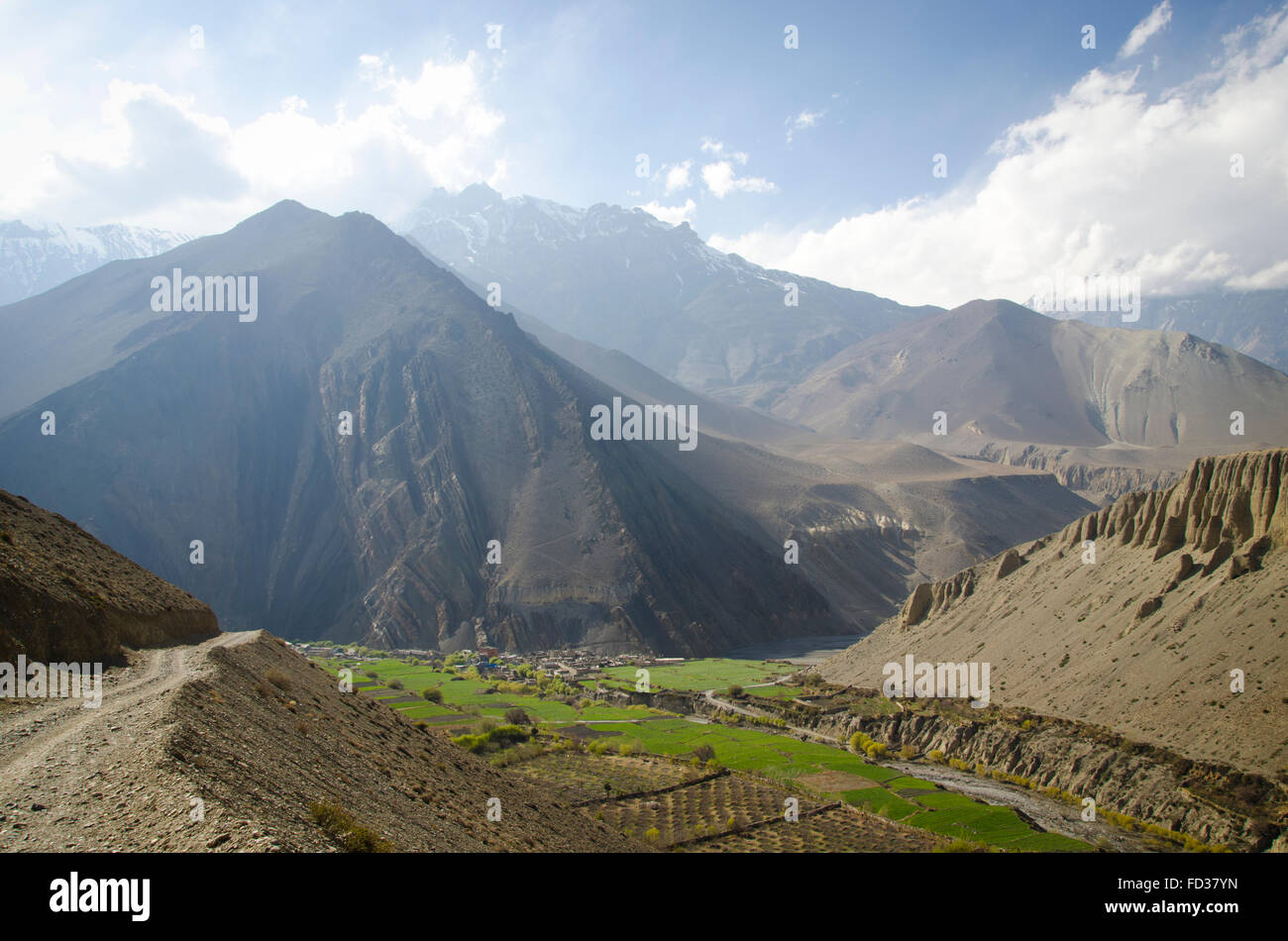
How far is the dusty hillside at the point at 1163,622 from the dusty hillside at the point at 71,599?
38432 mm

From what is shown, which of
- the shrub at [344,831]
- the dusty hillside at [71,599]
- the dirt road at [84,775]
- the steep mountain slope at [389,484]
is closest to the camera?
the dirt road at [84,775]

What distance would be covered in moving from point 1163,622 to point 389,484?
8742 cm

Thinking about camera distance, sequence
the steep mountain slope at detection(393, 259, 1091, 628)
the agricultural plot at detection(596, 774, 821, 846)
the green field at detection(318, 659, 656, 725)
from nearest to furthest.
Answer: the agricultural plot at detection(596, 774, 821, 846), the green field at detection(318, 659, 656, 725), the steep mountain slope at detection(393, 259, 1091, 628)

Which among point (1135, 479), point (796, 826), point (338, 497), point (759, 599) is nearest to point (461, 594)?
point (338, 497)

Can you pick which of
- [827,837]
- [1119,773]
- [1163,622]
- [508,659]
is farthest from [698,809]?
[508,659]

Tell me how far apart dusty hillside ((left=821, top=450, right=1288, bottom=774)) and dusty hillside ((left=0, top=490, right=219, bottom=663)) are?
126 feet

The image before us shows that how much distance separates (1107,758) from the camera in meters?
35.9

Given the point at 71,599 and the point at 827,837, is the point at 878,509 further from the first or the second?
the point at 71,599

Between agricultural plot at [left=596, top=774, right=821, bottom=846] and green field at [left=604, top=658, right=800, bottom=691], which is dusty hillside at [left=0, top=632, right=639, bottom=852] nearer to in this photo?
agricultural plot at [left=596, top=774, right=821, bottom=846]

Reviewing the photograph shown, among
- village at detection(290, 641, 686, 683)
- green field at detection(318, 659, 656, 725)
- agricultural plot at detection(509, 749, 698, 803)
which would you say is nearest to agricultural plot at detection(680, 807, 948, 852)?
agricultural plot at detection(509, 749, 698, 803)

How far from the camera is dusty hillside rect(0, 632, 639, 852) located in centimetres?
920

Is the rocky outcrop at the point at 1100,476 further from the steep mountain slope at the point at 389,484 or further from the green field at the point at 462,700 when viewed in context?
the green field at the point at 462,700

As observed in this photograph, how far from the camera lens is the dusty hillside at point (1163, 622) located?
108ft

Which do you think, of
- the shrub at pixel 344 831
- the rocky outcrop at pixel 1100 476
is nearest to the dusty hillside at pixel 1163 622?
the shrub at pixel 344 831
